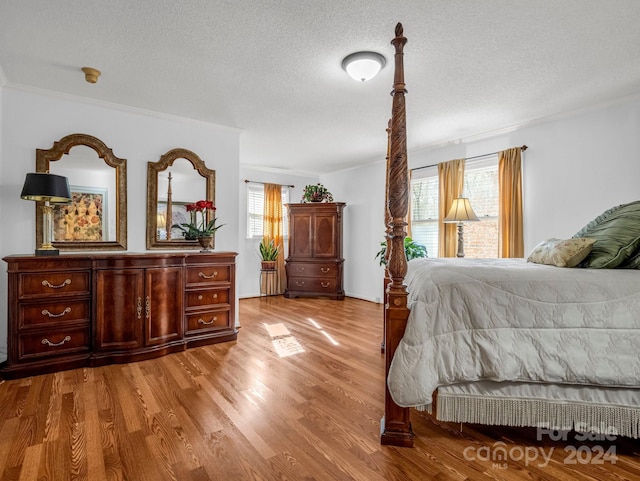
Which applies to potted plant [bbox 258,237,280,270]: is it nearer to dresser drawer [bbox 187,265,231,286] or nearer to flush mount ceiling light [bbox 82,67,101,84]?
dresser drawer [bbox 187,265,231,286]

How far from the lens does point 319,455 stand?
1.59 meters

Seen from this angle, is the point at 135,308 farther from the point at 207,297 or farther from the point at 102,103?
the point at 102,103

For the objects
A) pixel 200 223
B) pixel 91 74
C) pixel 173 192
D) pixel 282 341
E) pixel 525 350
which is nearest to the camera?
pixel 525 350

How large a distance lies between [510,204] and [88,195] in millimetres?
4546

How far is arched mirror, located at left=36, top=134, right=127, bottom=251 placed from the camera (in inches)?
117

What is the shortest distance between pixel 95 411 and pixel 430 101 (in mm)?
3669

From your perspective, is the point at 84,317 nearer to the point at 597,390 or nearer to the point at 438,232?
the point at 597,390

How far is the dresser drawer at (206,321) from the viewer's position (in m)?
3.25

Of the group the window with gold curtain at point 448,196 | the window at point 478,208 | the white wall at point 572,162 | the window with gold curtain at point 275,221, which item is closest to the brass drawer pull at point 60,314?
the window with gold curtain at point 275,221

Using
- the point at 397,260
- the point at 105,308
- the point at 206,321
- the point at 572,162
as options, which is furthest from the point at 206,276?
the point at 572,162

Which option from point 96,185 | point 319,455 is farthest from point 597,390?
point 96,185

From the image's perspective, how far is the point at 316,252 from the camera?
603 cm

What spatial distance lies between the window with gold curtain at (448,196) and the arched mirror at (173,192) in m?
3.04

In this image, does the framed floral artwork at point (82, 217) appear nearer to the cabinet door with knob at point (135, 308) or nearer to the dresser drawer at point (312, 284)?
the cabinet door with knob at point (135, 308)
